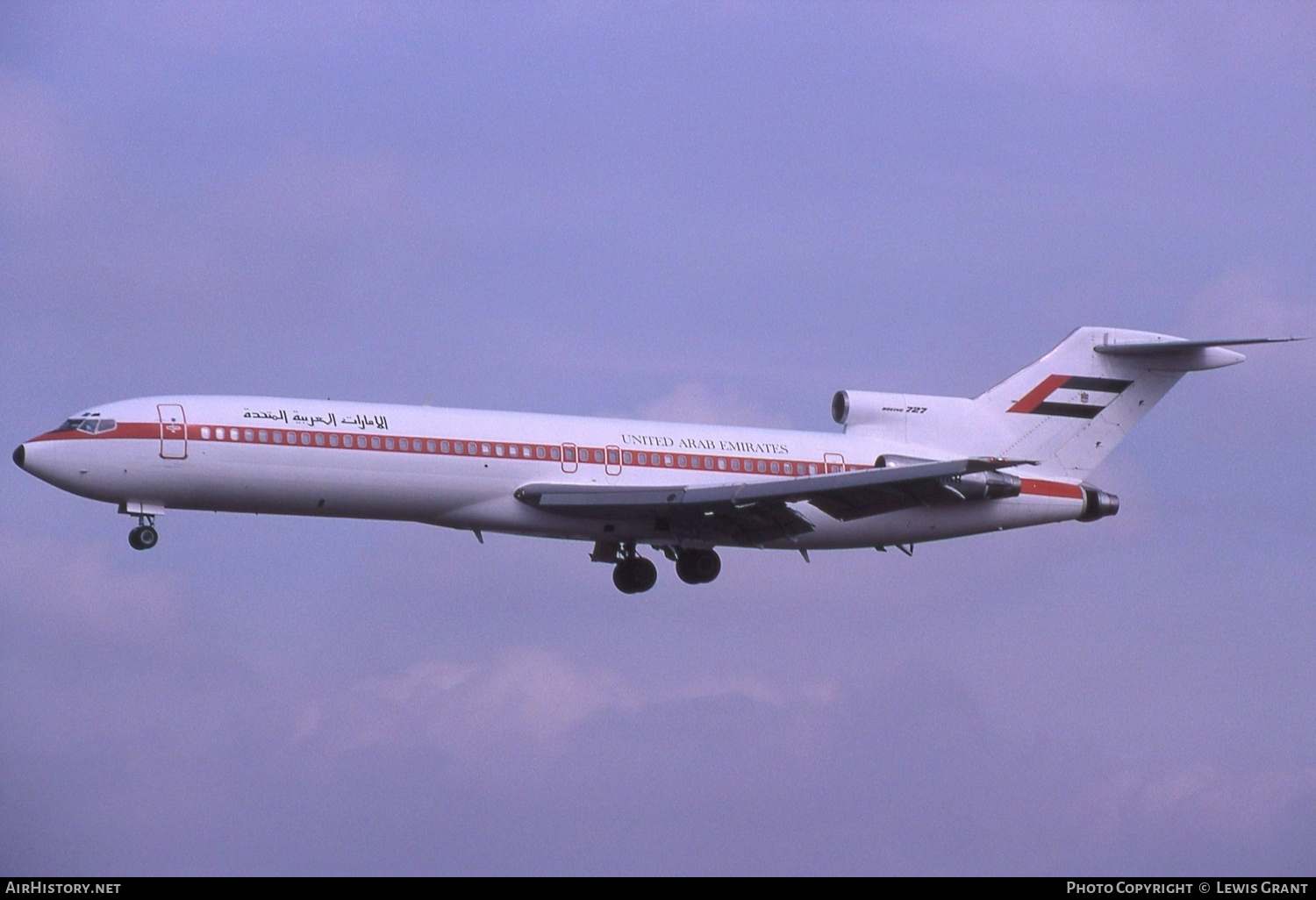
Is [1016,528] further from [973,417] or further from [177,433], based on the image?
[177,433]

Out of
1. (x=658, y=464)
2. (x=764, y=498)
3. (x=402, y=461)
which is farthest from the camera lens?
(x=658, y=464)

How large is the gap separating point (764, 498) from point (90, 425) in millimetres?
14098

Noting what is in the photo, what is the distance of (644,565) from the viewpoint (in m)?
49.5

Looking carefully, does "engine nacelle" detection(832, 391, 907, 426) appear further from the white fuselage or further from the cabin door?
the cabin door

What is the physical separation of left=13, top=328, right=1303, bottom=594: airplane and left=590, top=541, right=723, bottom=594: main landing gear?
0.05 meters

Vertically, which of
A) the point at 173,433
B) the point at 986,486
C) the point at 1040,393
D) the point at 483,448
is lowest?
the point at 986,486

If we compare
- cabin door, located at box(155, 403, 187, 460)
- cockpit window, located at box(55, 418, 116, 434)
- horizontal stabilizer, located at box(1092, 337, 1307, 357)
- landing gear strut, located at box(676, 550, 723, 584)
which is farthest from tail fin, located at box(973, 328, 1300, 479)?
cockpit window, located at box(55, 418, 116, 434)

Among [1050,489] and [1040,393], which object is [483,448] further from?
[1040,393]

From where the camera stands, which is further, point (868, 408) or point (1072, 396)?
point (1072, 396)

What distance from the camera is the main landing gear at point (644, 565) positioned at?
48406mm

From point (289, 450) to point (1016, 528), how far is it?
1796 cm

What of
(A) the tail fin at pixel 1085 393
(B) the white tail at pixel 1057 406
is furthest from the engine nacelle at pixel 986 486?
(A) the tail fin at pixel 1085 393

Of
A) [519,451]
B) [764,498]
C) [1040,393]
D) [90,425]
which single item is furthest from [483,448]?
[1040,393]

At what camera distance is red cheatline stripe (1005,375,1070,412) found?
51.0 m
